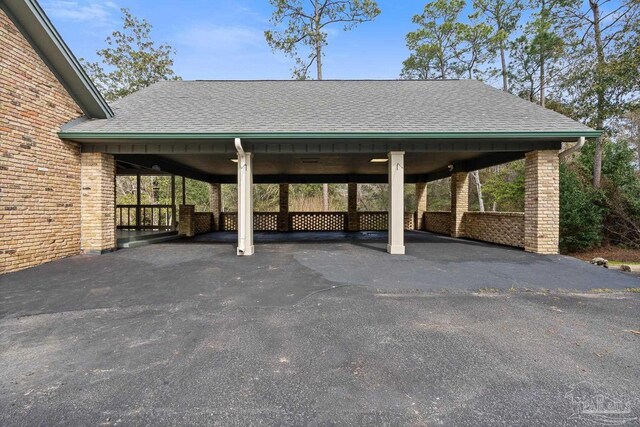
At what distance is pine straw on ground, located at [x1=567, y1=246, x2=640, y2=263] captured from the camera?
28.9ft

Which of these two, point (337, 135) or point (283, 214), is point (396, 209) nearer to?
point (337, 135)

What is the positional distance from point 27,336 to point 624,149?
53.6 feet

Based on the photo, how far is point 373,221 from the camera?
15.0 m

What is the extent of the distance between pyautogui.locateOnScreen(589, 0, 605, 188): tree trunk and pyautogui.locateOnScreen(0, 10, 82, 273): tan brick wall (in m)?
16.3

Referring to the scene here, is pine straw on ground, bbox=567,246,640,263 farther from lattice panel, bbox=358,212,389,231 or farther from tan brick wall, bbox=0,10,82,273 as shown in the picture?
tan brick wall, bbox=0,10,82,273

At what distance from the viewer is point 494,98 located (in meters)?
8.67

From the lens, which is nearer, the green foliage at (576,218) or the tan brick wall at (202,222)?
the green foliage at (576,218)

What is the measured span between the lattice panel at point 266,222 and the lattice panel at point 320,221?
3.15 feet

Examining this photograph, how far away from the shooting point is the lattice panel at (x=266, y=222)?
1441 cm

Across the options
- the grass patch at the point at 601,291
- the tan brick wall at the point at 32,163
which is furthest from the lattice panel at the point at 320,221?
the grass patch at the point at 601,291

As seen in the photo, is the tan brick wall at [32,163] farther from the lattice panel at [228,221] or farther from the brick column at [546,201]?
the brick column at [546,201]

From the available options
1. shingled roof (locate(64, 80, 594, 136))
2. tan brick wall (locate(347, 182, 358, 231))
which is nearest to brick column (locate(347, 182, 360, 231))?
tan brick wall (locate(347, 182, 358, 231))

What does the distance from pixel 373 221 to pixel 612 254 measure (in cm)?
885

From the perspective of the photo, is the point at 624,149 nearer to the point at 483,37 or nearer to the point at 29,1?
the point at 483,37
